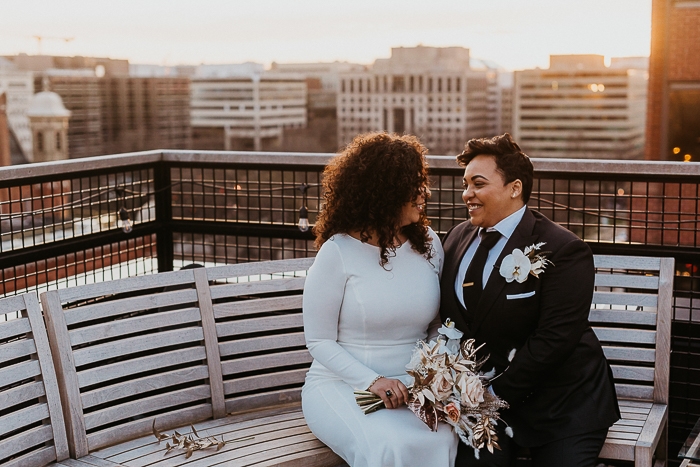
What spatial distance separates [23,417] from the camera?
2.47 m

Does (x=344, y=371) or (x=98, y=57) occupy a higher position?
(x=98, y=57)

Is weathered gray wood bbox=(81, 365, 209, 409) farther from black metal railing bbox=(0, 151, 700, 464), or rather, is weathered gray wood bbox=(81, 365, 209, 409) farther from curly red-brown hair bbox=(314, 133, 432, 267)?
black metal railing bbox=(0, 151, 700, 464)

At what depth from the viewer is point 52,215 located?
399cm

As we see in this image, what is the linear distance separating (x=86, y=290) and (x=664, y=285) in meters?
2.27

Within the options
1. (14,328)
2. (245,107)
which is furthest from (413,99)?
(14,328)

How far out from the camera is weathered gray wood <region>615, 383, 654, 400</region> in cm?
303

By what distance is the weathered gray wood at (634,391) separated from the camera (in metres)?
3.03

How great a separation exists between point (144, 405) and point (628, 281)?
6.60 feet

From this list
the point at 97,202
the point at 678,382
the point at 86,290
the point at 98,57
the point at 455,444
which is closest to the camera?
the point at 455,444

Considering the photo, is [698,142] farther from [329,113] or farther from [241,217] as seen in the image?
[329,113]

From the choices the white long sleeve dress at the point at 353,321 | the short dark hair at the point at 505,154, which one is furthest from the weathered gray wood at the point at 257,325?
the short dark hair at the point at 505,154

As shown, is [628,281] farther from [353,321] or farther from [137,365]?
[137,365]

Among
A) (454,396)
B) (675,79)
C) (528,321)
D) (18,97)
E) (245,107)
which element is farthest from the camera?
(245,107)

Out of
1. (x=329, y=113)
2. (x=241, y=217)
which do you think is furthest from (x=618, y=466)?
→ (x=329, y=113)
